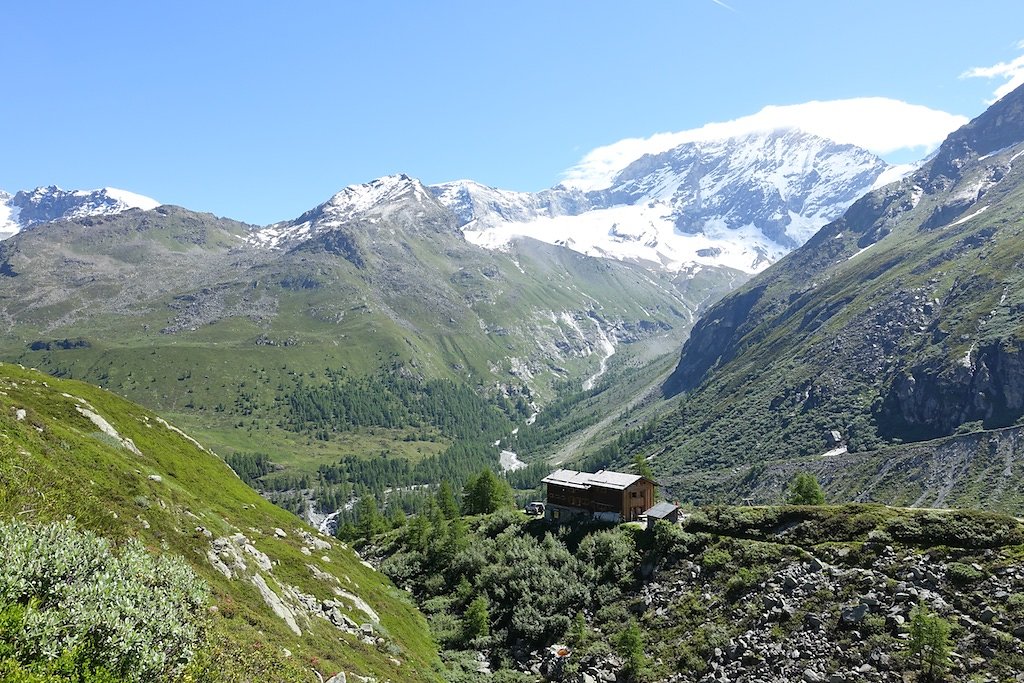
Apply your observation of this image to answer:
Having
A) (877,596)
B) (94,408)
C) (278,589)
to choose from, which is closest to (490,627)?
(278,589)

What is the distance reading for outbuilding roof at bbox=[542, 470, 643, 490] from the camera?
77.0 metres

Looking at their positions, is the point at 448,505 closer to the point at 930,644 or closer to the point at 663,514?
the point at 663,514

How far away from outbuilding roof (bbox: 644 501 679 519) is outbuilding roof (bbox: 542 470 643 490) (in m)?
4.59

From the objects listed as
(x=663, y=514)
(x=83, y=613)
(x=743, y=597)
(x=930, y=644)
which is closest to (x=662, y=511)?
(x=663, y=514)

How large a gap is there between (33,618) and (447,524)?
2893 inches

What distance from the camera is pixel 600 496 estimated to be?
7875 cm

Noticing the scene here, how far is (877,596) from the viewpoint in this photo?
48125 millimetres

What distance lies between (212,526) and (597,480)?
160ft

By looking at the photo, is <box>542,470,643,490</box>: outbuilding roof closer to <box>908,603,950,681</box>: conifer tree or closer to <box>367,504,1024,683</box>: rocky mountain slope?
<box>367,504,1024,683</box>: rocky mountain slope

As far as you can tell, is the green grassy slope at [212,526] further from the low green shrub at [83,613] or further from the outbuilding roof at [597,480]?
the outbuilding roof at [597,480]

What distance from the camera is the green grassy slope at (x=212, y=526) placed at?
3178 centimetres

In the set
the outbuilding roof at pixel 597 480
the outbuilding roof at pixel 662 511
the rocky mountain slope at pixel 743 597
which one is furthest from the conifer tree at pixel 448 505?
the outbuilding roof at pixel 662 511

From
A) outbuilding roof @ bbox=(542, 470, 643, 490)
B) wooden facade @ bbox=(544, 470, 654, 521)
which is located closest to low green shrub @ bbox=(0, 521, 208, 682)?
outbuilding roof @ bbox=(542, 470, 643, 490)

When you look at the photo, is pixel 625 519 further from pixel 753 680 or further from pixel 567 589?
pixel 753 680
